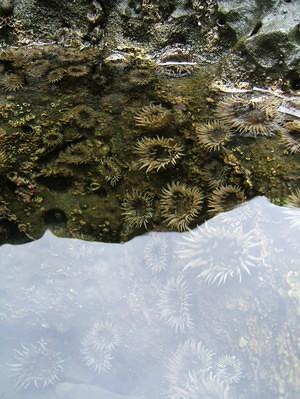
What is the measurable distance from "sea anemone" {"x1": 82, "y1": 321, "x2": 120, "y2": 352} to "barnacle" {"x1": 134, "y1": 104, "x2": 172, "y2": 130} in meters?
2.09

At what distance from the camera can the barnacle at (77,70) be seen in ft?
20.0

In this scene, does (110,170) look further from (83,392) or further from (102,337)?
(83,392)

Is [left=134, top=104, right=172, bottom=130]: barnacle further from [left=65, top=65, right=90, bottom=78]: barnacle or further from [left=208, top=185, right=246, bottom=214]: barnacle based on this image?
[left=65, top=65, right=90, bottom=78]: barnacle

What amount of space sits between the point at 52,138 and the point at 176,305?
2.29 meters

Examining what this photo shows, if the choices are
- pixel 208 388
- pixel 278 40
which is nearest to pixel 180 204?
pixel 208 388

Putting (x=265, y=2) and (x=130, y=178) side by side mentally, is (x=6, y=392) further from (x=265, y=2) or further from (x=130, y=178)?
(x=265, y=2)

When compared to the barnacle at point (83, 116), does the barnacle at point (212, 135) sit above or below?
above

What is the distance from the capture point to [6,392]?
362 centimetres

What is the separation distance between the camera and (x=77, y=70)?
618cm

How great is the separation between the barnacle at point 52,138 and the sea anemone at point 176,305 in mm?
1996

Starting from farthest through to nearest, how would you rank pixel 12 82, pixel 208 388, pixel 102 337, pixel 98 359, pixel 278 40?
1. pixel 12 82
2. pixel 278 40
3. pixel 102 337
4. pixel 98 359
5. pixel 208 388

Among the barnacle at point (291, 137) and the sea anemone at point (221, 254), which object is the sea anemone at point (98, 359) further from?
the barnacle at point (291, 137)

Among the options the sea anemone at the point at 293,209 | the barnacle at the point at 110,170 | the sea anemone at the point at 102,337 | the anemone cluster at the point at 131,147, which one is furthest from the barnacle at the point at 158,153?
the sea anemone at the point at 102,337

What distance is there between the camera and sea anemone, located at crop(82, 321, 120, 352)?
378 centimetres
